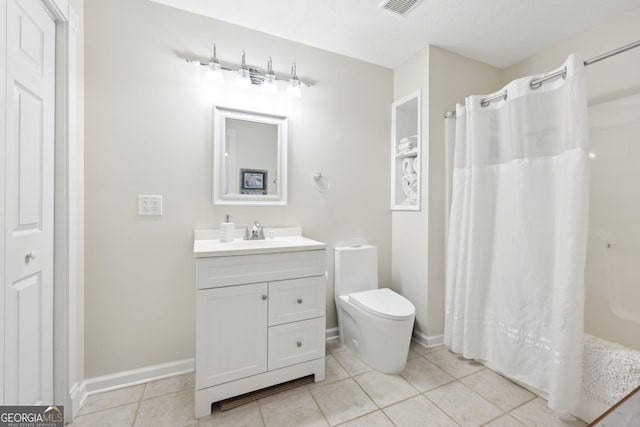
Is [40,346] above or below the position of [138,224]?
below

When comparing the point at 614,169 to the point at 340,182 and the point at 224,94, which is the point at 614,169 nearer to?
the point at 340,182

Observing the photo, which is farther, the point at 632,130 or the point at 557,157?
the point at 632,130

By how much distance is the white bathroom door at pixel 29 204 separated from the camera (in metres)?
0.92

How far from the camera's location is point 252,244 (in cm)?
157

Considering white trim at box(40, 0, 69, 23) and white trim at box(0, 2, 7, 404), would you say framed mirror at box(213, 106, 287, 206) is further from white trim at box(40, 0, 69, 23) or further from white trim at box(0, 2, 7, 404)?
white trim at box(0, 2, 7, 404)

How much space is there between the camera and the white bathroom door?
0.92m

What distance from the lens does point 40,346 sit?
112 cm

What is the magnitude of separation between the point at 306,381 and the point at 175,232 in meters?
1.22

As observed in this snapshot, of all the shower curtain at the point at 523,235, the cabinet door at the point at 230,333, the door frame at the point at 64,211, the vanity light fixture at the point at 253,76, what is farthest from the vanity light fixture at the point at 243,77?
the shower curtain at the point at 523,235

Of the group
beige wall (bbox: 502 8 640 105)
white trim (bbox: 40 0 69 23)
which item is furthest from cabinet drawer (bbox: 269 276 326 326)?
beige wall (bbox: 502 8 640 105)

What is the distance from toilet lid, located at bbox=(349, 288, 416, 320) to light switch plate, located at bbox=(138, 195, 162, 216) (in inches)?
54.2

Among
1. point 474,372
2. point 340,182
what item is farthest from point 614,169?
point 340,182

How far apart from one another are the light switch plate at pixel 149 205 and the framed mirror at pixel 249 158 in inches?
12.5

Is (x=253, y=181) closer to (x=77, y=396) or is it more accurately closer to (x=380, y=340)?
(x=380, y=340)
